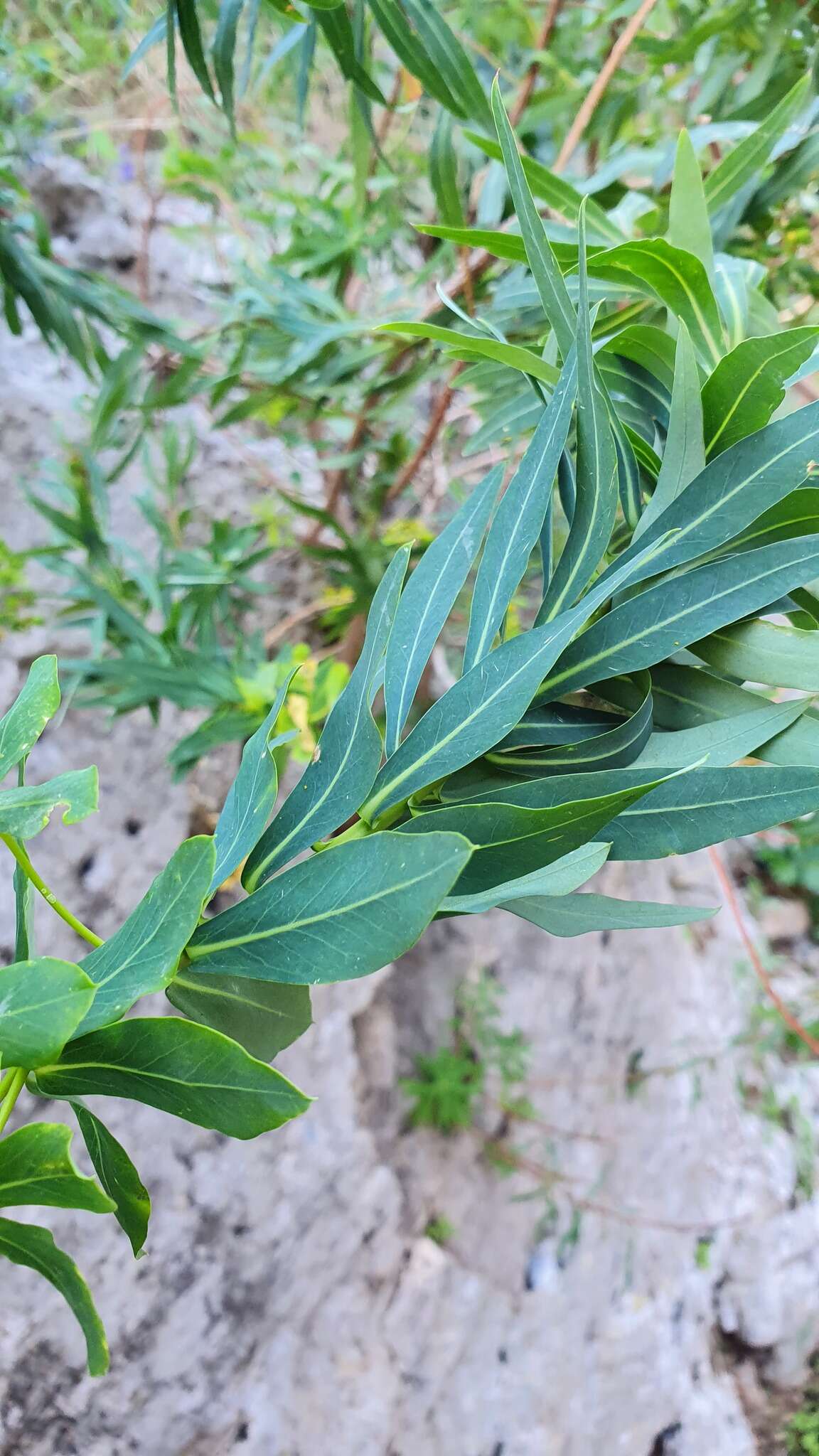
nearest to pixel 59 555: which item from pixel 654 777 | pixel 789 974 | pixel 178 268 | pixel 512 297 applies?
pixel 512 297

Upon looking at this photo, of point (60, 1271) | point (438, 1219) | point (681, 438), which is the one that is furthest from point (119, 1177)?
point (438, 1219)

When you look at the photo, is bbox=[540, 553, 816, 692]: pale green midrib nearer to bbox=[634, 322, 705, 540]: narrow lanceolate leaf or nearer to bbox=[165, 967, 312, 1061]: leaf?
bbox=[634, 322, 705, 540]: narrow lanceolate leaf

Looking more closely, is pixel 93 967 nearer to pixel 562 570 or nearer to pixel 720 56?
pixel 562 570

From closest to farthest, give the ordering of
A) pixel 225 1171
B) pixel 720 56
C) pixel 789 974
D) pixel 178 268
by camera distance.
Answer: pixel 720 56 → pixel 225 1171 → pixel 178 268 → pixel 789 974

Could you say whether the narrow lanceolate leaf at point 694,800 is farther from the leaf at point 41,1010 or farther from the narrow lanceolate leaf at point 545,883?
the leaf at point 41,1010

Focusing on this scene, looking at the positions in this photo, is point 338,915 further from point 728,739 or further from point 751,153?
point 751,153

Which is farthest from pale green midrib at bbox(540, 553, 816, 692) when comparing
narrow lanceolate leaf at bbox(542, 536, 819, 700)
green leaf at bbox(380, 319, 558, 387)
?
green leaf at bbox(380, 319, 558, 387)
